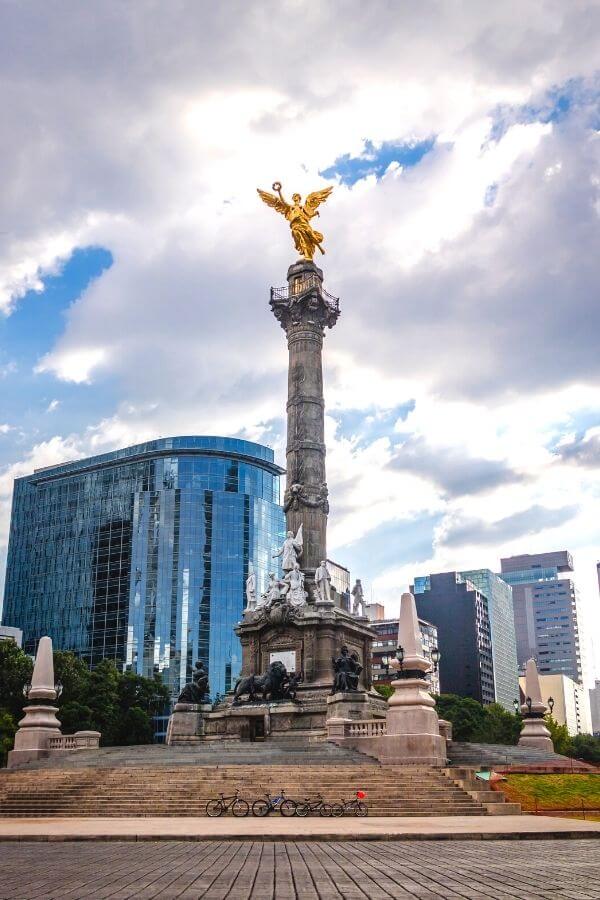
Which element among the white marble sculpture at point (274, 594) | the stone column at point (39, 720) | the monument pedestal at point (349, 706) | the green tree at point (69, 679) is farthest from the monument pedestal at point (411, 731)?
the green tree at point (69, 679)

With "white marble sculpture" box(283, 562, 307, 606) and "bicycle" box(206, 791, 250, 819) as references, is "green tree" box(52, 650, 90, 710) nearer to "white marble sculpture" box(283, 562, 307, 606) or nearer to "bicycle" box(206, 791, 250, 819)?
"white marble sculpture" box(283, 562, 307, 606)

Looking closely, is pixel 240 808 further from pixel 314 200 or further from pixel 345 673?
pixel 314 200

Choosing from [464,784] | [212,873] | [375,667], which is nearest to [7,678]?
[464,784]

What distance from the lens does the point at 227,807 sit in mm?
21812

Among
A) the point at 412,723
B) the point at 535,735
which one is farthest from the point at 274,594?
the point at 412,723

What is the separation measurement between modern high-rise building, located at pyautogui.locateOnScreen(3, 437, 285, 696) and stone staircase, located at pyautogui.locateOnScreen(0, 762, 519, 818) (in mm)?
76303

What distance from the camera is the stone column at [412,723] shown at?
2919 cm

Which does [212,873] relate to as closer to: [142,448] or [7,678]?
[7,678]

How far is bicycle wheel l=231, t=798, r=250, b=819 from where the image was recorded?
21.3m

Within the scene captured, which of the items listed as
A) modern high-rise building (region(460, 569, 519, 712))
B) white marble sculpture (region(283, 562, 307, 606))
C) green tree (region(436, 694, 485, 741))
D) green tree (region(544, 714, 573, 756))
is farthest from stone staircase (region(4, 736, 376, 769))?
modern high-rise building (region(460, 569, 519, 712))

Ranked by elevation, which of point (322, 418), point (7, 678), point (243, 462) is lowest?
point (7, 678)

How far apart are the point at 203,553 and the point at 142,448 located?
1595 cm

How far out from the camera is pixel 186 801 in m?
23.6

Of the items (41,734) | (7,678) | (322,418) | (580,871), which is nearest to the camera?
(580,871)
